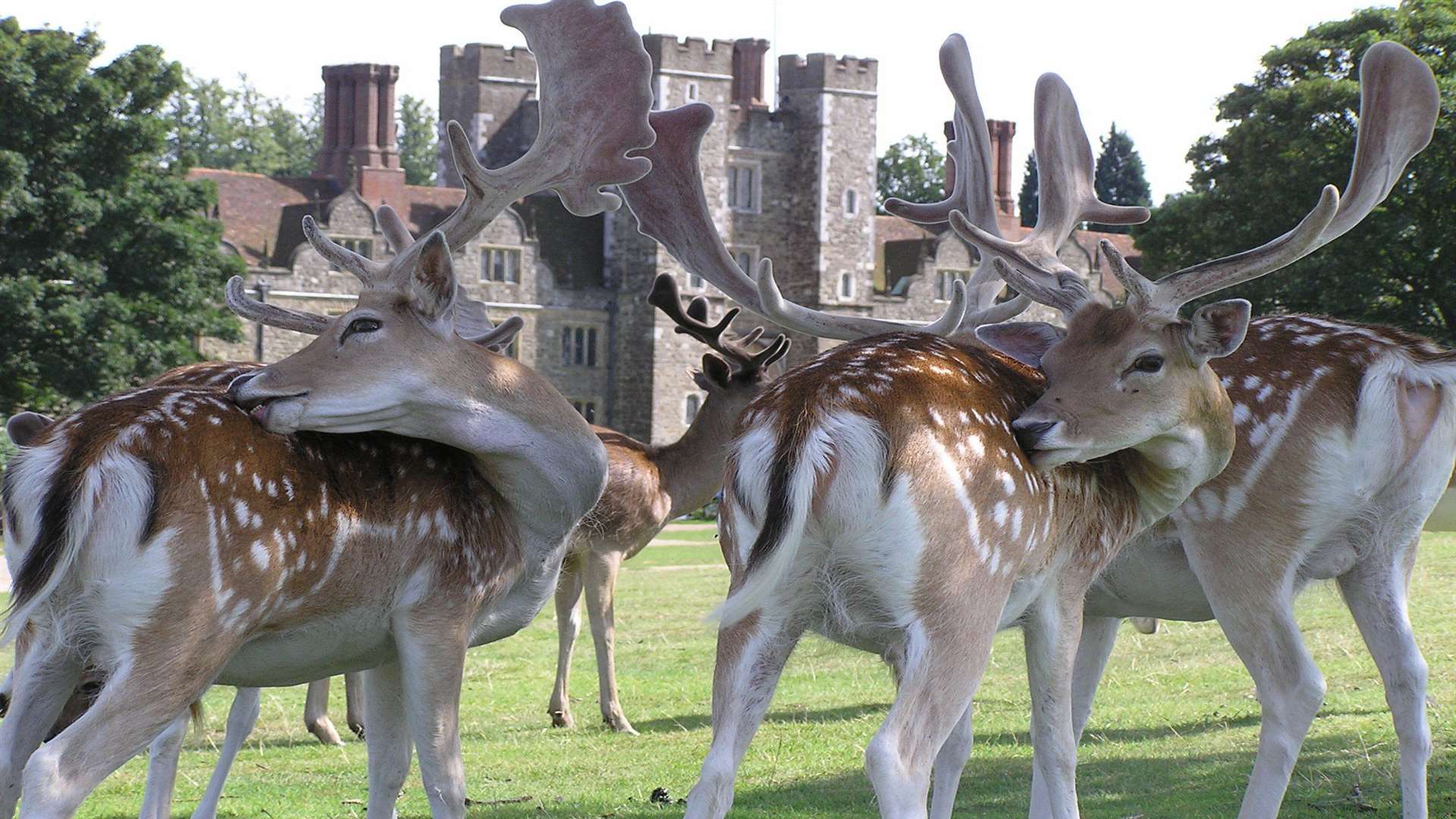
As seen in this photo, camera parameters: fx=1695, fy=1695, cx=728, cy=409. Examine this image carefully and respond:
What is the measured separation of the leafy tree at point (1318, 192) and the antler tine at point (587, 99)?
25.7m

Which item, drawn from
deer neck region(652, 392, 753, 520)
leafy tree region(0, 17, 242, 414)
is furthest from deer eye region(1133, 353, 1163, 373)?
leafy tree region(0, 17, 242, 414)

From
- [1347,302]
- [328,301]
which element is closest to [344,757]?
[1347,302]

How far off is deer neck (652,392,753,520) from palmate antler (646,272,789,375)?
0.30 m

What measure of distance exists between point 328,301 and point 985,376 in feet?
145

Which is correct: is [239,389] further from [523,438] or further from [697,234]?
[697,234]

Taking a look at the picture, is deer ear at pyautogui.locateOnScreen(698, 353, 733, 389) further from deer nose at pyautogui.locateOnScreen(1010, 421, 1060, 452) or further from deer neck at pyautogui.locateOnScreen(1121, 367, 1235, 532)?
deer nose at pyautogui.locateOnScreen(1010, 421, 1060, 452)

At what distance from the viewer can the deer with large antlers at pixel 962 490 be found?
4383 mm

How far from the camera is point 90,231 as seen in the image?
35094 mm

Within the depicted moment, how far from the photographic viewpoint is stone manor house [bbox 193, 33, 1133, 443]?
167 ft

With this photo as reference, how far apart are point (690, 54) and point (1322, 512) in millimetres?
47845

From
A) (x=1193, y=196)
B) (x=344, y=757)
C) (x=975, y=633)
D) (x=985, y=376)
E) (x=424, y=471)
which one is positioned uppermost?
(x=1193, y=196)

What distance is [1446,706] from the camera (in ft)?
Answer: 27.7

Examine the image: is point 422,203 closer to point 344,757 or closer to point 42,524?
point 344,757

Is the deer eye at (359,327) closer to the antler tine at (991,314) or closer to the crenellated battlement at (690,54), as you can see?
the antler tine at (991,314)
